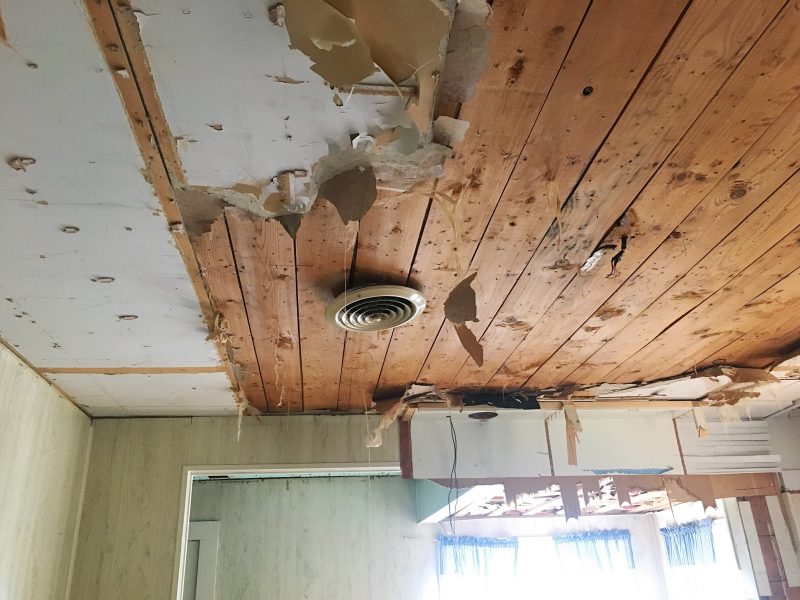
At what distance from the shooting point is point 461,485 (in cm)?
286

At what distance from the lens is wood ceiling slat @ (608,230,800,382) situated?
5.48 feet

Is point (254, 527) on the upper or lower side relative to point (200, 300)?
lower

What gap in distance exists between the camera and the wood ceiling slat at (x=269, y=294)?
1.39m

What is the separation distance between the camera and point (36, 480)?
2156 mm

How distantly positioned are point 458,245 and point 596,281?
458 millimetres

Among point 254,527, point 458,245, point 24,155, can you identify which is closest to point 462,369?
point 458,245

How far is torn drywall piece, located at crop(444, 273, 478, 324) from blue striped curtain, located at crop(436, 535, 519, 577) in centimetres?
324

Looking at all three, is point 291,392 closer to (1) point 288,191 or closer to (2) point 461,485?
(2) point 461,485

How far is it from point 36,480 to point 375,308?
4.59 feet

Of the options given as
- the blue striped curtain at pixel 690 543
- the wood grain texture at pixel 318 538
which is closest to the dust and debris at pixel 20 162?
the wood grain texture at pixel 318 538

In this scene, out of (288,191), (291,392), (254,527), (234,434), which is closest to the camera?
(288,191)

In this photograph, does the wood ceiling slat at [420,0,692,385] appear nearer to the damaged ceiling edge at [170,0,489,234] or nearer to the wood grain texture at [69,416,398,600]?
the damaged ceiling edge at [170,0,489,234]

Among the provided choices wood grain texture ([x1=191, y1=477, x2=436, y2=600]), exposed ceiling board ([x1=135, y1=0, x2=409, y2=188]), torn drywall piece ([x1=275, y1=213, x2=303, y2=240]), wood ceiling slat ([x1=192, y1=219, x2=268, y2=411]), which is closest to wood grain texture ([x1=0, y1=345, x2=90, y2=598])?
wood ceiling slat ([x1=192, y1=219, x2=268, y2=411])

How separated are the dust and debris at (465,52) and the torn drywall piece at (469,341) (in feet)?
3.12
